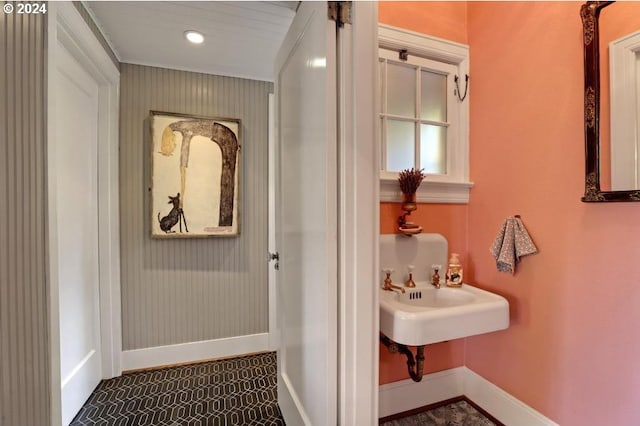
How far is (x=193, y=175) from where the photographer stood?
215cm

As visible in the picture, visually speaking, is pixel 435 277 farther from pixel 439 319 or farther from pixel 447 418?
pixel 447 418

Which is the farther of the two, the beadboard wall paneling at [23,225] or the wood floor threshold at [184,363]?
the wood floor threshold at [184,363]

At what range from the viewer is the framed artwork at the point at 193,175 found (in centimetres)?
209

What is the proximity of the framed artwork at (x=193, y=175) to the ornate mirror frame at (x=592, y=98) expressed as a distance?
2.03 meters

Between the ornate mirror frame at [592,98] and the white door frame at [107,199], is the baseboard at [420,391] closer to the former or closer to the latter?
the ornate mirror frame at [592,98]

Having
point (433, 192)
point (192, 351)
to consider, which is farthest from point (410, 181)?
point (192, 351)

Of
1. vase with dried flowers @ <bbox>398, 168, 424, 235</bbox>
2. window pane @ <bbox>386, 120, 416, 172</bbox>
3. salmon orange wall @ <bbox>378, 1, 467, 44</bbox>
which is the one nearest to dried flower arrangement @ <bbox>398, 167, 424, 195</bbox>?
vase with dried flowers @ <bbox>398, 168, 424, 235</bbox>

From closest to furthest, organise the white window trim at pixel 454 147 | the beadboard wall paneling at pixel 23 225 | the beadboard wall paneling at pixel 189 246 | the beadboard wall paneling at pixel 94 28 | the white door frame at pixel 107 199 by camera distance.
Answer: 1. the beadboard wall paneling at pixel 23 225
2. the beadboard wall paneling at pixel 94 28
3. the white window trim at pixel 454 147
4. the white door frame at pixel 107 199
5. the beadboard wall paneling at pixel 189 246

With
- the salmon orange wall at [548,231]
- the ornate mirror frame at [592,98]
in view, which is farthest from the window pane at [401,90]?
the ornate mirror frame at [592,98]

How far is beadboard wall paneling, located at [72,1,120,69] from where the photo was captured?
4.72 ft

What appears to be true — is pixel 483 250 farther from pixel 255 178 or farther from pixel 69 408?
pixel 69 408

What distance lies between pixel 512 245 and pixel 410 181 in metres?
0.61

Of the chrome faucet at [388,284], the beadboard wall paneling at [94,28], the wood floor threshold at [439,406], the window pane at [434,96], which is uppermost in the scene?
the beadboard wall paneling at [94,28]

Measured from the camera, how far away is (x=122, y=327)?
2.06 meters
